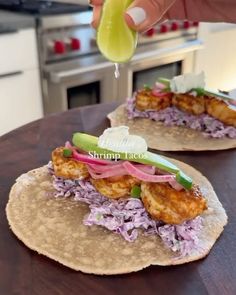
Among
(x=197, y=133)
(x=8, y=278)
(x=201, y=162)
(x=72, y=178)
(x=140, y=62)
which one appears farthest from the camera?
(x=140, y=62)

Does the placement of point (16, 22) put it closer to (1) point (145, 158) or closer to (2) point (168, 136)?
(2) point (168, 136)

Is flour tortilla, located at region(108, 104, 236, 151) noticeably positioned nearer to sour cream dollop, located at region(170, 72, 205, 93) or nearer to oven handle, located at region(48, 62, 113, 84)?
sour cream dollop, located at region(170, 72, 205, 93)

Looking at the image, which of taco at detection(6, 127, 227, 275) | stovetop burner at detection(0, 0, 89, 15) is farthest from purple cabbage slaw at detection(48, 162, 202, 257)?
stovetop burner at detection(0, 0, 89, 15)

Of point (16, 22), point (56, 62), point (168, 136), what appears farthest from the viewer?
point (56, 62)

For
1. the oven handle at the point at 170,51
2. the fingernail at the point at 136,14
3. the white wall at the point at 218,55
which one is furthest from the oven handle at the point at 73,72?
the fingernail at the point at 136,14

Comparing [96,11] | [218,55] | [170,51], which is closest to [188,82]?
[96,11]

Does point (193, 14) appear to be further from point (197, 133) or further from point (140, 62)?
point (140, 62)

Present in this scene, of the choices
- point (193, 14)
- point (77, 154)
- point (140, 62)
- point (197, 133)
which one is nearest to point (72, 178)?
point (77, 154)
